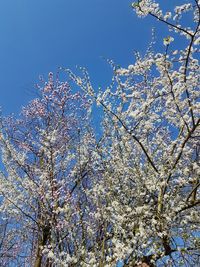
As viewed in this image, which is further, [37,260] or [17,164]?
[17,164]

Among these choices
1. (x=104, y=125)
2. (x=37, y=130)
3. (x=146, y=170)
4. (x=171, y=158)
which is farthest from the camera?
(x=37, y=130)

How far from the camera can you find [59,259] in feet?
18.2

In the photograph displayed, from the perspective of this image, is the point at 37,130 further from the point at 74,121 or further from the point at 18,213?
the point at 18,213

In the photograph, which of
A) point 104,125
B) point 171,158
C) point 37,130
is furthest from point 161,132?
point 37,130

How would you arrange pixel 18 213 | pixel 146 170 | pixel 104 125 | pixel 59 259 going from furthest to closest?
pixel 18 213 → pixel 104 125 → pixel 146 170 → pixel 59 259

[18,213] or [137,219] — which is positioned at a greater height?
[18,213]

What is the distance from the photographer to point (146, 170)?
21.5ft

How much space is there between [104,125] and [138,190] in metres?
2.02

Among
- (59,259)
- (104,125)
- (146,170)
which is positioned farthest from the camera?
(104,125)

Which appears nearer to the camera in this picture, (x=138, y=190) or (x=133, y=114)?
(x=133, y=114)

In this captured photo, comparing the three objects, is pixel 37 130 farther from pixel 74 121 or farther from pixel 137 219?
pixel 137 219

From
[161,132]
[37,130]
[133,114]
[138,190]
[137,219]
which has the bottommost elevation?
[137,219]

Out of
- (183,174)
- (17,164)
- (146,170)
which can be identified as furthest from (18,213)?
(183,174)

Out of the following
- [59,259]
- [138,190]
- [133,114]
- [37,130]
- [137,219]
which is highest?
[37,130]
